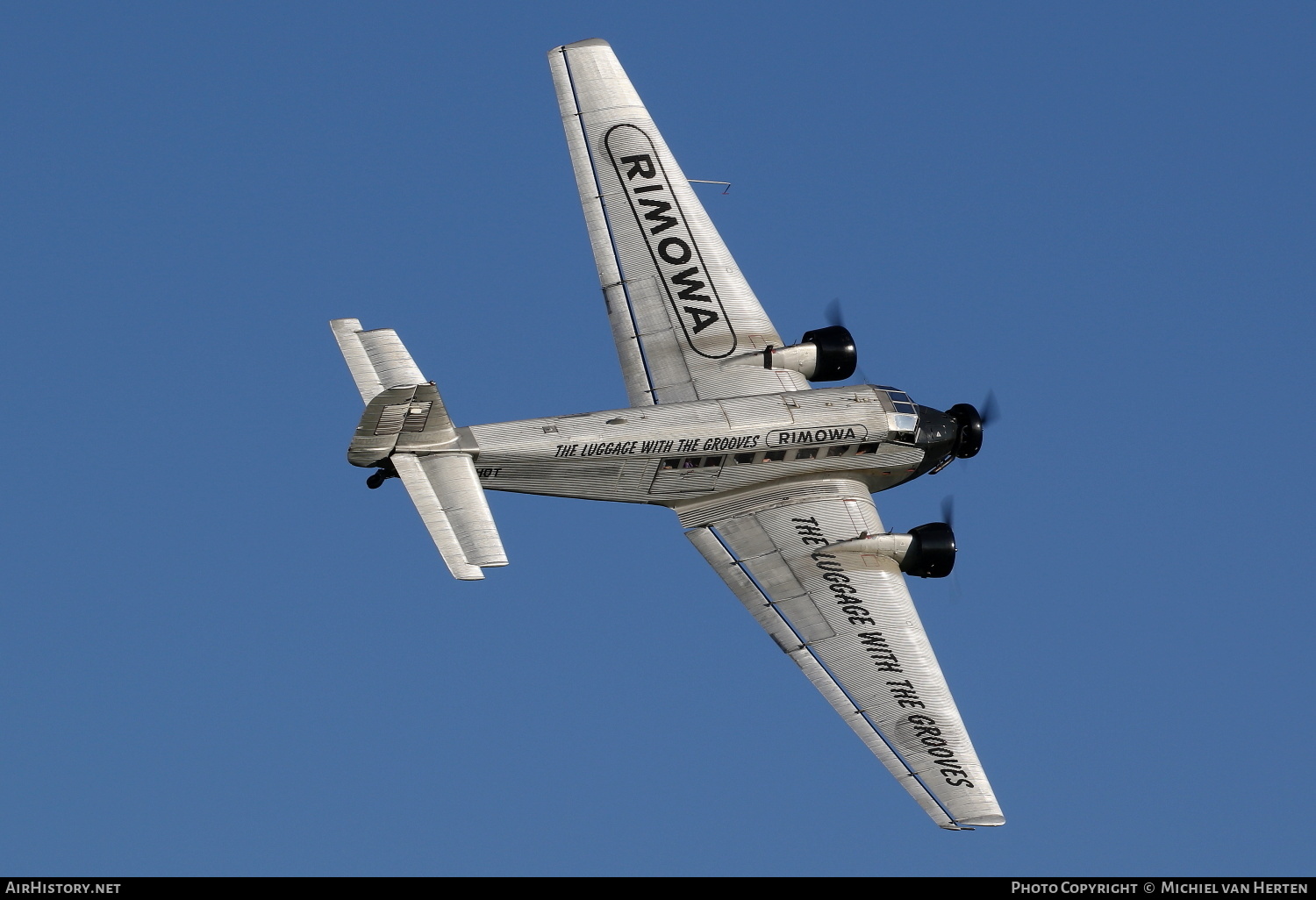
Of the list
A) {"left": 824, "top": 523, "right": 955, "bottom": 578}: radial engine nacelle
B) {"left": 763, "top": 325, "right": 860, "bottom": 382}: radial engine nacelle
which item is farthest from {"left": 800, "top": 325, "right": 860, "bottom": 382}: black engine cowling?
{"left": 824, "top": 523, "right": 955, "bottom": 578}: radial engine nacelle

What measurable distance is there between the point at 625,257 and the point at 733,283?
3.25 m

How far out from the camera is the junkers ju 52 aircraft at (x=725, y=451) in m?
49.1

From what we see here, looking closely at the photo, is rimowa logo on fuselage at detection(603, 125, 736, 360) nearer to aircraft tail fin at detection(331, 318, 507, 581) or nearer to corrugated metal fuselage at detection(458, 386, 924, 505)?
corrugated metal fuselage at detection(458, 386, 924, 505)

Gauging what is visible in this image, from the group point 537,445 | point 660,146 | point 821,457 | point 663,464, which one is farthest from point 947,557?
point 660,146

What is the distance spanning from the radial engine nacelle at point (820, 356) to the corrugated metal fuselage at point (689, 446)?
2.00 metres

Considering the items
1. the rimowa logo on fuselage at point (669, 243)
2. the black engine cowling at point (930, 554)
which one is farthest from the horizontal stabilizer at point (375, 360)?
the black engine cowling at point (930, 554)

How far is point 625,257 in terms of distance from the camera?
58594mm

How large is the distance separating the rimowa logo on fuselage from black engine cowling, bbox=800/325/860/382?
2.44m

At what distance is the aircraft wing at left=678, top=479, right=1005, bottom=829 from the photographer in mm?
47938

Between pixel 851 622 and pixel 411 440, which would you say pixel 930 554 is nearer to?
pixel 851 622

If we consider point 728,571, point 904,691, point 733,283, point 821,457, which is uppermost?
point 733,283

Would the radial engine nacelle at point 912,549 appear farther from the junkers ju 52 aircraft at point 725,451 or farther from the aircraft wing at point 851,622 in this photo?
the aircraft wing at point 851,622

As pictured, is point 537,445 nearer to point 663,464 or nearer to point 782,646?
point 663,464
